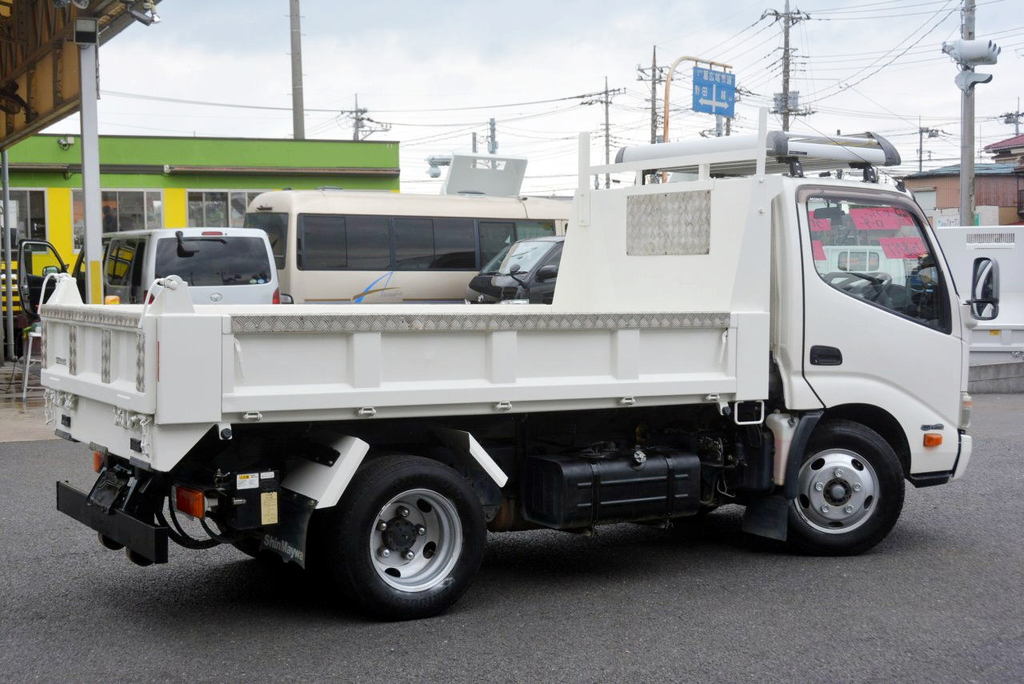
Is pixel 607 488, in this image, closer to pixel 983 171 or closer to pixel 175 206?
pixel 175 206

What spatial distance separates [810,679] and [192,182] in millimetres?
29074

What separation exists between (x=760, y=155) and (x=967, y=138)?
55.5ft

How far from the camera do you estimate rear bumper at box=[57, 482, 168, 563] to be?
5.62 metres

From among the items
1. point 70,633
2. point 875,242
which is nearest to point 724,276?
point 875,242

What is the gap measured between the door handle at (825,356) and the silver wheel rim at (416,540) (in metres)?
2.51

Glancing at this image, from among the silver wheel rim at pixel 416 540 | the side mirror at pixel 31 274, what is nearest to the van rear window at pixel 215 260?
the side mirror at pixel 31 274

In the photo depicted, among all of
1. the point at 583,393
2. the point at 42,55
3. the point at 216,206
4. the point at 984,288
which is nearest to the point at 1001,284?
the point at 984,288

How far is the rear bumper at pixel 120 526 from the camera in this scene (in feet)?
18.4

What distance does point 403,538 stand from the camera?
6.10m

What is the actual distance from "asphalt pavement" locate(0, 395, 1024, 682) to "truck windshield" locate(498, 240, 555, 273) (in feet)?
38.1

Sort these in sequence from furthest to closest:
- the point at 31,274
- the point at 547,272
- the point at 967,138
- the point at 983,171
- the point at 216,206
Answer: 1. the point at 983,171
2. the point at 216,206
3. the point at 31,274
4. the point at 967,138
5. the point at 547,272

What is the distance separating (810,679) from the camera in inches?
206

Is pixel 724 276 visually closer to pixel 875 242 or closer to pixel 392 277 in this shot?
pixel 875 242

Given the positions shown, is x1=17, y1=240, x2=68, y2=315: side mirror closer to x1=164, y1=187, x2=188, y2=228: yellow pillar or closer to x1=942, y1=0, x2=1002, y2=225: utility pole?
x1=164, y1=187, x2=188, y2=228: yellow pillar
